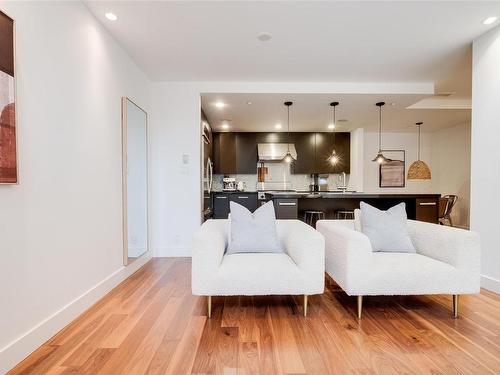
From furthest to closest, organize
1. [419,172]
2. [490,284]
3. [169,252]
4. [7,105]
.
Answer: [419,172] < [169,252] < [490,284] < [7,105]

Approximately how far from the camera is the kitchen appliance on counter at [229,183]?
22.7 ft

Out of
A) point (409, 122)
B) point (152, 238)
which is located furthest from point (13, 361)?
point (409, 122)

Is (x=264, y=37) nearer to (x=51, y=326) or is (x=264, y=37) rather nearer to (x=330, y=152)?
(x=51, y=326)

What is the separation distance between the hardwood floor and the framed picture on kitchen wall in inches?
44.5

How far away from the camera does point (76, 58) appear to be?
7.43 feet

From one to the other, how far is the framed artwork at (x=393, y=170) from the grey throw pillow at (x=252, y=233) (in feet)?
19.4

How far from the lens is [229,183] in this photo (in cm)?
709

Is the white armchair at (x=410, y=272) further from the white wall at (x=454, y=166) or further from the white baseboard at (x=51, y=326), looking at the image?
the white wall at (x=454, y=166)

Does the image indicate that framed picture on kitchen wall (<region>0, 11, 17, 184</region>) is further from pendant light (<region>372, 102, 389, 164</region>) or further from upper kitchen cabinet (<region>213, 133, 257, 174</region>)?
upper kitchen cabinet (<region>213, 133, 257, 174</region>)

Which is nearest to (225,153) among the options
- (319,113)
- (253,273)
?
(319,113)

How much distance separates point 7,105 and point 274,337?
2136 mm

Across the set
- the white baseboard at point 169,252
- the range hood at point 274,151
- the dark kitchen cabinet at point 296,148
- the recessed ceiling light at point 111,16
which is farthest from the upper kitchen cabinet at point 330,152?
the recessed ceiling light at point 111,16

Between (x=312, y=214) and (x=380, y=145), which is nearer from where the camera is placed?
(x=312, y=214)

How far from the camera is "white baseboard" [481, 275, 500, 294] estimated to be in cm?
266
